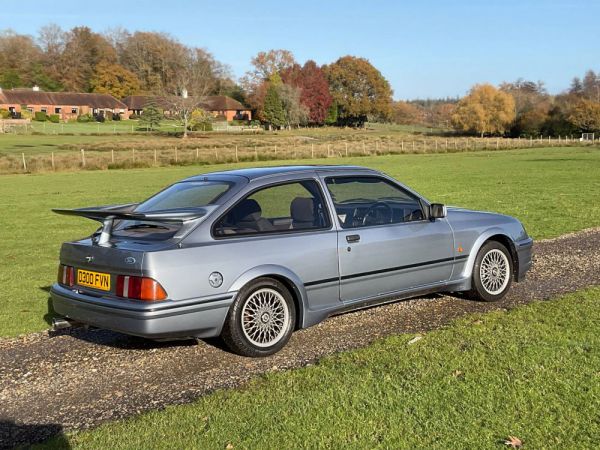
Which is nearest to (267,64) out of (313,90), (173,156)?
(313,90)

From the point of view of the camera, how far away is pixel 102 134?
283 ft

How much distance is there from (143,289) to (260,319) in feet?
3.50

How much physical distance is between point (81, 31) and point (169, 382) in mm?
138658

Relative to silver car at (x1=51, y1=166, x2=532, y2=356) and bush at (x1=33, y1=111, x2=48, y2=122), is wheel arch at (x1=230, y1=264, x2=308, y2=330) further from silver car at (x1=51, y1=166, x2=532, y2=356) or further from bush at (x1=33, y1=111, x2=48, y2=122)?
bush at (x1=33, y1=111, x2=48, y2=122)

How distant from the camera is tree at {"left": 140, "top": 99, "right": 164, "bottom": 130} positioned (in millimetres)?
99938

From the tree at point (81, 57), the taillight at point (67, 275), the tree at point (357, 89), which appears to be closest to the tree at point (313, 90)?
the tree at point (357, 89)

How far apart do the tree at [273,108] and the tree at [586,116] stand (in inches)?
2030

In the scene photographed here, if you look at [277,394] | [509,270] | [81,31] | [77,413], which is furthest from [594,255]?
[81,31]

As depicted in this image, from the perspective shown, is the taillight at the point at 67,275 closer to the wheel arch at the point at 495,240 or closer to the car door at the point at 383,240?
the car door at the point at 383,240

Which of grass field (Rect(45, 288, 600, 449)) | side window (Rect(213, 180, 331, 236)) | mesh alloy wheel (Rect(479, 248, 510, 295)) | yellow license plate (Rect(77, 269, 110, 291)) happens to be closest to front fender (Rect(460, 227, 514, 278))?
mesh alloy wheel (Rect(479, 248, 510, 295))

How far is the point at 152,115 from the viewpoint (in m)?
99.9

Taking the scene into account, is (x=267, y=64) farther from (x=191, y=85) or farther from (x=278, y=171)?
(x=278, y=171)

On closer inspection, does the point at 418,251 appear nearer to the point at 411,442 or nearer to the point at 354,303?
the point at 354,303

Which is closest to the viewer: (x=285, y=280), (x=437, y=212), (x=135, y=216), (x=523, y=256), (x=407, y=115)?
(x=135, y=216)
